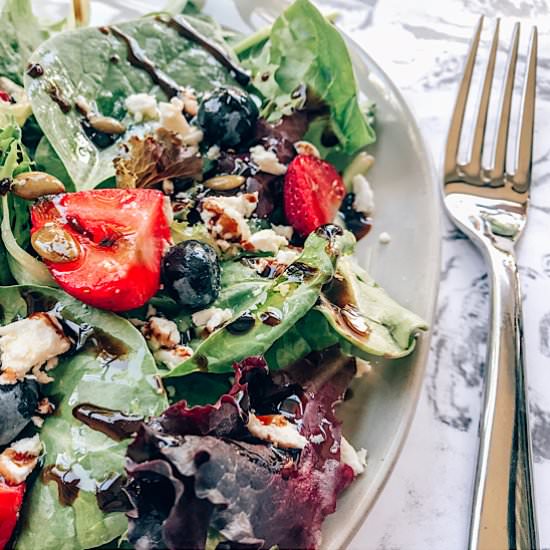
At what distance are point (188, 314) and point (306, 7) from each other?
0.67 metres

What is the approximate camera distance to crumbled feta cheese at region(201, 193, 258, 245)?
1.34m

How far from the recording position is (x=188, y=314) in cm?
129

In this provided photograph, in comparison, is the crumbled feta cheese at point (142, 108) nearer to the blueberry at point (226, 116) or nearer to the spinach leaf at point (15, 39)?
the blueberry at point (226, 116)

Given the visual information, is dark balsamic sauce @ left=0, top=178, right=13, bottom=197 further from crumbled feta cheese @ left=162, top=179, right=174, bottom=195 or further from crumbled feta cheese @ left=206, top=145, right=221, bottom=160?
crumbled feta cheese @ left=206, top=145, right=221, bottom=160

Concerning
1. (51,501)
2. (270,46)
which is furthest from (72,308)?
(270,46)

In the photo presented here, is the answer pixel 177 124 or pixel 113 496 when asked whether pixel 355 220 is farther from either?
pixel 113 496

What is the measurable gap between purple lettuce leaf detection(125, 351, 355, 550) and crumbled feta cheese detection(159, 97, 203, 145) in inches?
20.5

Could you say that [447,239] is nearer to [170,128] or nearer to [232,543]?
[170,128]

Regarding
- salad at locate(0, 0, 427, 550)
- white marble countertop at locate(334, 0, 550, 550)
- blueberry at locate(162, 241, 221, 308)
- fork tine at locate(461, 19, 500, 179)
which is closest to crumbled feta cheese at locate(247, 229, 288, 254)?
salad at locate(0, 0, 427, 550)

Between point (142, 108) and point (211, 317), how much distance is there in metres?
0.46

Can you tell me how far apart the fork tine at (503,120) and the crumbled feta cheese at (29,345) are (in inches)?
38.4

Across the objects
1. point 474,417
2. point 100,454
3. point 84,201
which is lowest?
point 474,417

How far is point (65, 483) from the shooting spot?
1113 mm

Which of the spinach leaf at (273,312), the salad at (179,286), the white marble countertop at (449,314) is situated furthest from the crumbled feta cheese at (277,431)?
the white marble countertop at (449,314)
